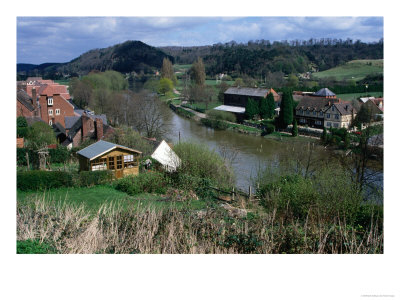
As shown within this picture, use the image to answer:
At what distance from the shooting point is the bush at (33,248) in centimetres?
335

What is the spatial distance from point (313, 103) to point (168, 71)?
559cm

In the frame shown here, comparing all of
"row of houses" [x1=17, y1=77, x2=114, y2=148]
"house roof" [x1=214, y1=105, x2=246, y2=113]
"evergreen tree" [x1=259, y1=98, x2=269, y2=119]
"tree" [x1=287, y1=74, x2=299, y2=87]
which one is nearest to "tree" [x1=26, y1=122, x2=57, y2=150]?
"row of houses" [x1=17, y1=77, x2=114, y2=148]

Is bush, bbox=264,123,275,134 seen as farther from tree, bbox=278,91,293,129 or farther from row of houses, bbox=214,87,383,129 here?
row of houses, bbox=214,87,383,129

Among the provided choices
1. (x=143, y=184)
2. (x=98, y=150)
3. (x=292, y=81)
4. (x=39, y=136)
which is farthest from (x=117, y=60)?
(x=292, y=81)

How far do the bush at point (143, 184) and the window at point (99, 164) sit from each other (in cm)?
57

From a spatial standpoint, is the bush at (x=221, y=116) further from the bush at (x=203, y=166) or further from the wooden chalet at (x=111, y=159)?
the wooden chalet at (x=111, y=159)

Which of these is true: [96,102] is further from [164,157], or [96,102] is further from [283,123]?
[283,123]

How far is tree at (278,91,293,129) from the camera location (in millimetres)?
14953

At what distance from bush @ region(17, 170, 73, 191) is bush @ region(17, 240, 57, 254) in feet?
8.96

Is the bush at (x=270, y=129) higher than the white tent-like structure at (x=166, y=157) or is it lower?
higher

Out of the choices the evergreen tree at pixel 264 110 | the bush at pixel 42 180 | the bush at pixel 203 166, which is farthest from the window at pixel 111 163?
the evergreen tree at pixel 264 110

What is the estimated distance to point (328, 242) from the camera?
350 centimetres

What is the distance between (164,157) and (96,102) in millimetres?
5177
